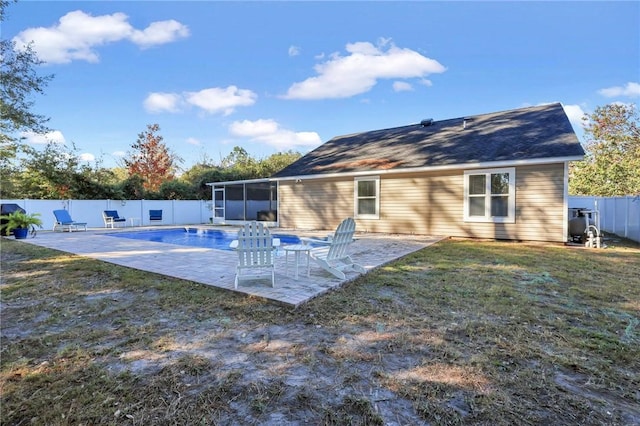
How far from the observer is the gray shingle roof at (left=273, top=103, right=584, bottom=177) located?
32.2ft

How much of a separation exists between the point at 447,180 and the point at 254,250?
8553mm

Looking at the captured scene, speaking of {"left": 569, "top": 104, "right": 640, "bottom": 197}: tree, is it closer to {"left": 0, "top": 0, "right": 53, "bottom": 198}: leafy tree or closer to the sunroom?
the sunroom

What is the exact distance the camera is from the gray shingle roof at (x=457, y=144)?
32.2 ft

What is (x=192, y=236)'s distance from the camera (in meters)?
13.4

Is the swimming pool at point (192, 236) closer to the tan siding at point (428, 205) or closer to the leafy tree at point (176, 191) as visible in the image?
the tan siding at point (428, 205)

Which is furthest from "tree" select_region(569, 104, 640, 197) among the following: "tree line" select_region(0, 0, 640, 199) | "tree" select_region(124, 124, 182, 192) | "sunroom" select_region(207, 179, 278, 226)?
"tree" select_region(124, 124, 182, 192)

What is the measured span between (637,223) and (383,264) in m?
9.55

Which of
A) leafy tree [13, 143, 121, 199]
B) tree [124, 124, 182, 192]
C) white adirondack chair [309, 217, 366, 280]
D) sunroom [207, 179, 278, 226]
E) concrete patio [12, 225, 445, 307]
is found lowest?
concrete patio [12, 225, 445, 307]

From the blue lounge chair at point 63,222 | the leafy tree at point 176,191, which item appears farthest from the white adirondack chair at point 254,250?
A: the leafy tree at point 176,191

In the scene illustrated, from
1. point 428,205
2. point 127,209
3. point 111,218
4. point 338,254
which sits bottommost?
point 338,254

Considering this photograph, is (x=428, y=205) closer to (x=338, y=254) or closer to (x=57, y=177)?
(x=338, y=254)

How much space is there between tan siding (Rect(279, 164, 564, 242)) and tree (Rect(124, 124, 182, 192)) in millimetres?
19189

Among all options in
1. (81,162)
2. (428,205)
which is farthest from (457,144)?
(81,162)

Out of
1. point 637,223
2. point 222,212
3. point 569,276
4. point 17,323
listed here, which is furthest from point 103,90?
point 637,223
